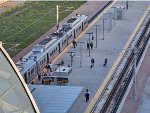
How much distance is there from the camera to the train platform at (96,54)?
41.0 metres

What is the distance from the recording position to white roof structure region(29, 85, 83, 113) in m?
29.3

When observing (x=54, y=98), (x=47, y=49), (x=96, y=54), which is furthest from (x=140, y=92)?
(x=96, y=54)

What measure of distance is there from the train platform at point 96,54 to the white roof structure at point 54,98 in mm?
2656

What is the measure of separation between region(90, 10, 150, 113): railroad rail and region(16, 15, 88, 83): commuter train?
6914 mm

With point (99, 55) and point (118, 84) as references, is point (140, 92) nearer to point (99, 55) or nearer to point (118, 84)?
point (118, 84)

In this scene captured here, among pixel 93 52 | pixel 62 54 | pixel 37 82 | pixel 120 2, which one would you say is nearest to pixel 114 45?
pixel 93 52

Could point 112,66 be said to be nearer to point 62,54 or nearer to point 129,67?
point 129,67

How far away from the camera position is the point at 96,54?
5119 centimetres

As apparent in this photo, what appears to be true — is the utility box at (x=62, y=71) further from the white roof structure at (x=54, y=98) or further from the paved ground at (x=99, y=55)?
the white roof structure at (x=54, y=98)

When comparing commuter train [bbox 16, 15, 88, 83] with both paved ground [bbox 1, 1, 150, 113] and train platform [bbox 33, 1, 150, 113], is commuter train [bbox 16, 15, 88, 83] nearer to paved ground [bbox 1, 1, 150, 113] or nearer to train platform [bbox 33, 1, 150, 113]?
train platform [bbox 33, 1, 150, 113]

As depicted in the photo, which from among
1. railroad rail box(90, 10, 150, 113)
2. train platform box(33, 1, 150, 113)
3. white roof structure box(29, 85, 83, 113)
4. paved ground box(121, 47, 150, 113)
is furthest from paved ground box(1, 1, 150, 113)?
white roof structure box(29, 85, 83, 113)

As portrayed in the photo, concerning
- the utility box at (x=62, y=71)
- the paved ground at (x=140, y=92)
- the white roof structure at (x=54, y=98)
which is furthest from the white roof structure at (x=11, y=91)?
the utility box at (x=62, y=71)

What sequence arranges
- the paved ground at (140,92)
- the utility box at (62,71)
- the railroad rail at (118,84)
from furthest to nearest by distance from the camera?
the utility box at (62,71)
the railroad rail at (118,84)
the paved ground at (140,92)

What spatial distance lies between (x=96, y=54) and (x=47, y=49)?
22.0 ft
